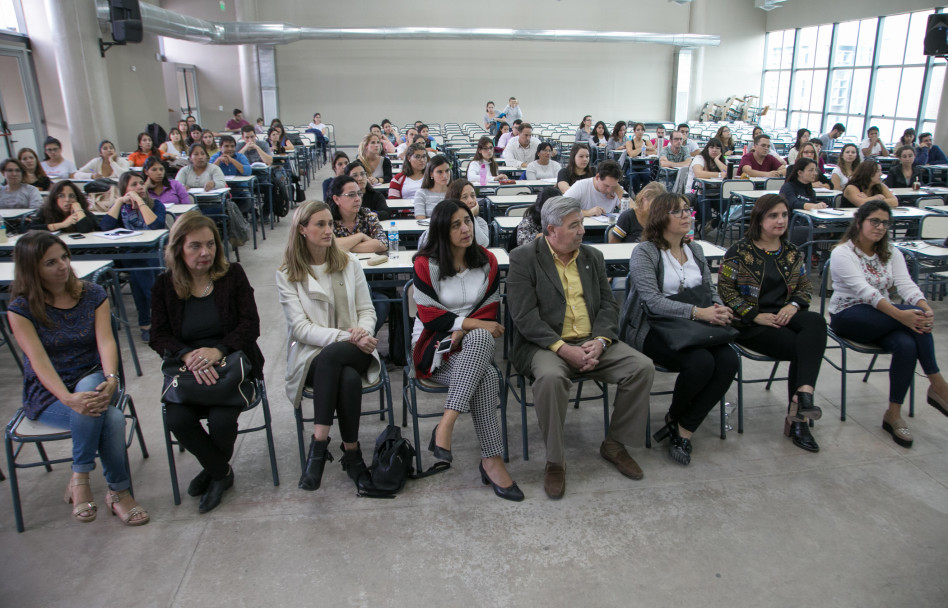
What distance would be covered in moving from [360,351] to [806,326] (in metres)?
2.13

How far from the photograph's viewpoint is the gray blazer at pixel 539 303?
274 cm

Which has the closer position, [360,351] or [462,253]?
[360,351]

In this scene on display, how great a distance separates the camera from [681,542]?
2.31m

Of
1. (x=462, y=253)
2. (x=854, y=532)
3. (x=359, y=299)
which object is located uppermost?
(x=462, y=253)

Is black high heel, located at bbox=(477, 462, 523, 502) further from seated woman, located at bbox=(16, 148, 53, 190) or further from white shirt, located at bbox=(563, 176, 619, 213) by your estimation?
seated woman, located at bbox=(16, 148, 53, 190)

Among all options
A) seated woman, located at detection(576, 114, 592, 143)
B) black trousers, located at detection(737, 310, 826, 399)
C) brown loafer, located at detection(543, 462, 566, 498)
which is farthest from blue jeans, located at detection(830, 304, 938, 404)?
seated woman, located at detection(576, 114, 592, 143)

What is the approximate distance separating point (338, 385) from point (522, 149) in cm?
625

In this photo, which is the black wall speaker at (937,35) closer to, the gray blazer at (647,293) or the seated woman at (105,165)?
the gray blazer at (647,293)

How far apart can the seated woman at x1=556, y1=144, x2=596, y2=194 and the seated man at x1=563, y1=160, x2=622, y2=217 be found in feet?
1.94

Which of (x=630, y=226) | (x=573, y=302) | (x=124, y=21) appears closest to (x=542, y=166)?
(x=630, y=226)

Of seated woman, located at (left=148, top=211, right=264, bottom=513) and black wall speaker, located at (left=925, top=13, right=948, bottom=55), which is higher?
black wall speaker, located at (left=925, top=13, right=948, bottom=55)

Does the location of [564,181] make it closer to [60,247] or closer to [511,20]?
[60,247]

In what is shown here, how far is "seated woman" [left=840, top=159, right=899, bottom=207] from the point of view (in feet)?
17.3

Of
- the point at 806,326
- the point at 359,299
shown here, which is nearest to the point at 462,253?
the point at 359,299
